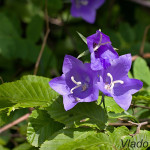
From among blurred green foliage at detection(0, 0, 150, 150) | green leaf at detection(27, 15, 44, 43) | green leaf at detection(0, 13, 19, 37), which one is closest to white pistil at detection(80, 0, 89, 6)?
blurred green foliage at detection(0, 0, 150, 150)

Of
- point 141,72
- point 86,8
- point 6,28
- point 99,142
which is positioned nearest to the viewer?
point 99,142

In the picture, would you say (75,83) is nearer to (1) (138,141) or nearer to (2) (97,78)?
(2) (97,78)

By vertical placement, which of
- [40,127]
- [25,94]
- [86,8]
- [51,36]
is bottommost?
[40,127]

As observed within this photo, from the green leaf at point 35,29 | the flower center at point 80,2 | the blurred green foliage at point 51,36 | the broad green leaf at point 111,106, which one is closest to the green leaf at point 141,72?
the blurred green foliage at point 51,36

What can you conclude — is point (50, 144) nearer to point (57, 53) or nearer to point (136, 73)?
point (136, 73)

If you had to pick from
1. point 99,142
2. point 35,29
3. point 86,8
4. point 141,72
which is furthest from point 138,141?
point 86,8

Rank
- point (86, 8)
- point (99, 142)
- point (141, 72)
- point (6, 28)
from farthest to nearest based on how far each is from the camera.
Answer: point (86, 8), point (6, 28), point (141, 72), point (99, 142)
